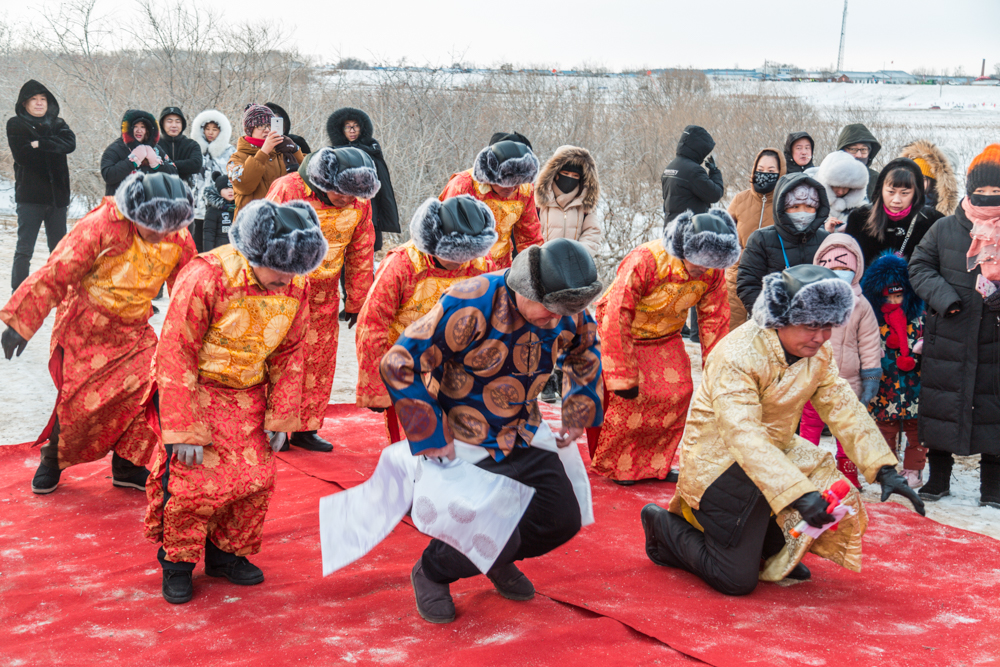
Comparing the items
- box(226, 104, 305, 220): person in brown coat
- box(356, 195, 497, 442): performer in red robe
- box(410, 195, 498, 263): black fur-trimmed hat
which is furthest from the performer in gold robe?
box(226, 104, 305, 220): person in brown coat

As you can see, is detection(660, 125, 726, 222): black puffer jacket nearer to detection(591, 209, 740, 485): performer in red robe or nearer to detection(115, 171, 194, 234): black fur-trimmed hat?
detection(591, 209, 740, 485): performer in red robe

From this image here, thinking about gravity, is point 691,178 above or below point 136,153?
above

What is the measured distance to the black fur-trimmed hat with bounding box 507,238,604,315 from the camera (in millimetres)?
2520

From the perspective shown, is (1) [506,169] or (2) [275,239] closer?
(2) [275,239]

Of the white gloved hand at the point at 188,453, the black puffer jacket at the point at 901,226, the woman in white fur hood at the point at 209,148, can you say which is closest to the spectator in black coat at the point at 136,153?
the woman in white fur hood at the point at 209,148

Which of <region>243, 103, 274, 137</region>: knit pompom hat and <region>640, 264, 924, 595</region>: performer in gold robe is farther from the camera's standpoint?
<region>243, 103, 274, 137</region>: knit pompom hat

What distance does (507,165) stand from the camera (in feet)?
15.1

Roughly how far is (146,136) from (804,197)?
5080mm

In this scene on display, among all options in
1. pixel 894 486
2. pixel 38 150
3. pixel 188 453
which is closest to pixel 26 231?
pixel 38 150

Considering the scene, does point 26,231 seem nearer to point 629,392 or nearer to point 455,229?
point 455,229

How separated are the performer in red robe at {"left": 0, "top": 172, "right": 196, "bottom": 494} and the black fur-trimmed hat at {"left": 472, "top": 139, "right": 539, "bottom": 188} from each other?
1.62 m

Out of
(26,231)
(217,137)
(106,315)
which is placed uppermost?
(217,137)

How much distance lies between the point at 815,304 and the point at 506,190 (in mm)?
2309

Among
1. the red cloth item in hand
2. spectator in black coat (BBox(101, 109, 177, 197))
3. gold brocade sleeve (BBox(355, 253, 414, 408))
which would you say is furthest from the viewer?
spectator in black coat (BBox(101, 109, 177, 197))
